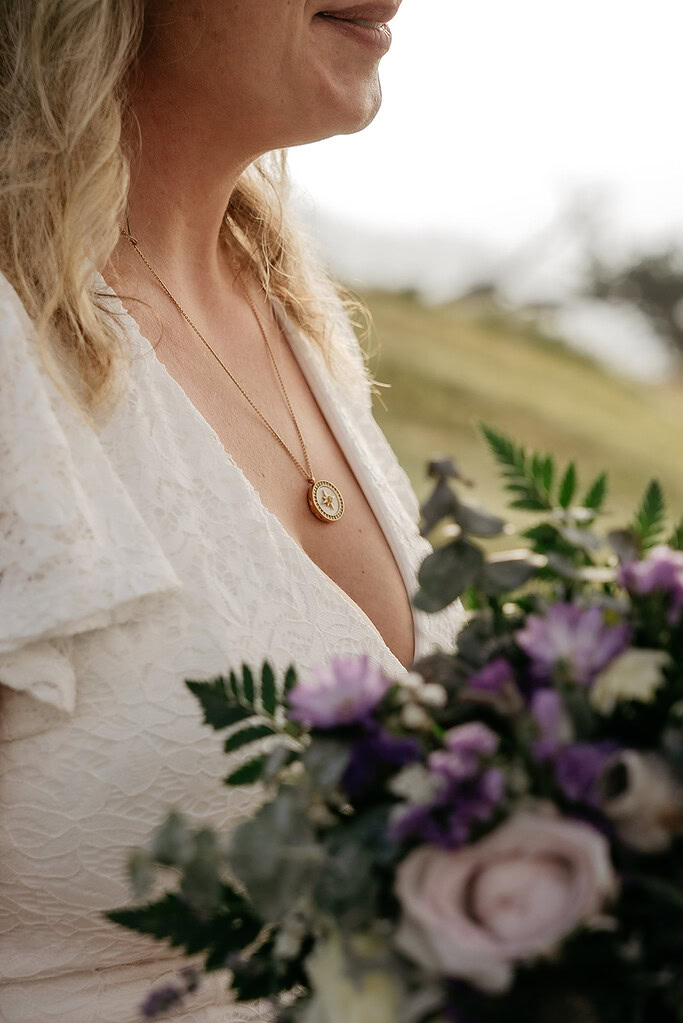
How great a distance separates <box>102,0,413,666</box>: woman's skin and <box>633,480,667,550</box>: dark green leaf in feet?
2.40

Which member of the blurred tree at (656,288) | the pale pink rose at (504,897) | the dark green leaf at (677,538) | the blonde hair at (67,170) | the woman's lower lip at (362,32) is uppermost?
the blurred tree at (656,288)

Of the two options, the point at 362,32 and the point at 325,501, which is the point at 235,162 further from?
the point at 325,501

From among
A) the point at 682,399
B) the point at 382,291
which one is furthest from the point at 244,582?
the point at 682,399

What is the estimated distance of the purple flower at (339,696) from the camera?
2.04 feet

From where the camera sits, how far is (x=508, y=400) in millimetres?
4957

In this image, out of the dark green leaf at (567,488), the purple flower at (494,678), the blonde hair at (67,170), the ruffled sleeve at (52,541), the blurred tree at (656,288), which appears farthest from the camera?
the blurred tree at (656,288)

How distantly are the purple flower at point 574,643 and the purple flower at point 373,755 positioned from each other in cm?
9

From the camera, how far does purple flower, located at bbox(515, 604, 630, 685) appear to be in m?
0.60

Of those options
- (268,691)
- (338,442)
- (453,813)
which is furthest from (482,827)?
(338,442)

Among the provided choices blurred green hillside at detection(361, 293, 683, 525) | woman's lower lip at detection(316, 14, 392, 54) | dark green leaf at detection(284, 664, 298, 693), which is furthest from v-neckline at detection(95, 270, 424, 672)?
blurred green hillside at detection(361, 293, 683, 525)

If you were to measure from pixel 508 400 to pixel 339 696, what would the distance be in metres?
4.44

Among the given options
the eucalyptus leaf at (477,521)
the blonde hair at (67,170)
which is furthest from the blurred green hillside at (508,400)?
the eucalyptus leaf at (477,521)

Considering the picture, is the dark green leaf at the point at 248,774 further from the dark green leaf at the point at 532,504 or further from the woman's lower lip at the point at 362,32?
the woman's lower lip at the point at 362,32

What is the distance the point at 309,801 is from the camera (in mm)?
625
